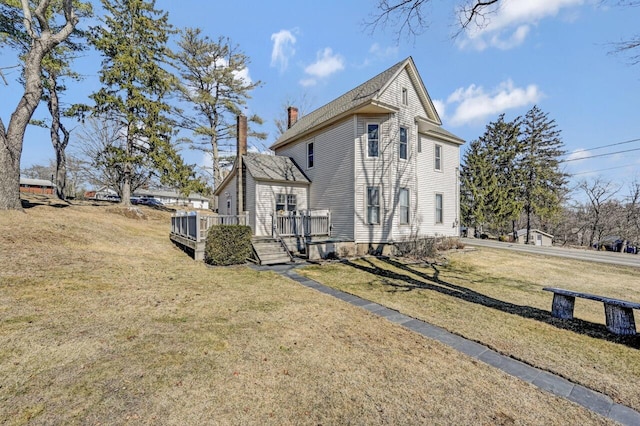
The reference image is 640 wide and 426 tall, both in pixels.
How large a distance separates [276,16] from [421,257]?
12868 millimetres

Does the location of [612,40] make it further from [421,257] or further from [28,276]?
[28,276]

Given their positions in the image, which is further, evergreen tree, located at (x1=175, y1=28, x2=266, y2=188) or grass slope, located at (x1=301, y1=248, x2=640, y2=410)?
evergreen tree, located at (x1=175, y1=28, x2=266, y2=188)

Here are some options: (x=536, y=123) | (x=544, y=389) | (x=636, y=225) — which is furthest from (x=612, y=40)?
(x=636, y=225)

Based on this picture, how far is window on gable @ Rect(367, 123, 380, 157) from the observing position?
13.6 meters

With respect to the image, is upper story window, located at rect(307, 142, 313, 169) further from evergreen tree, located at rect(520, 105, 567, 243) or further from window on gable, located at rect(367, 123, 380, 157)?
evergreen tree, located at rect(520, 105, 567, 243)

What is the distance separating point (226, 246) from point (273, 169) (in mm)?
6833

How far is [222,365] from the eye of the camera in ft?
11.7

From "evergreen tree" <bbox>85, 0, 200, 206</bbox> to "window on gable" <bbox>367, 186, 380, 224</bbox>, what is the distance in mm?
12722

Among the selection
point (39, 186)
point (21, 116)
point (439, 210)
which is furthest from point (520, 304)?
point (39, 186)

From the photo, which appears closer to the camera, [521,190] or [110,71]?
[110,71]

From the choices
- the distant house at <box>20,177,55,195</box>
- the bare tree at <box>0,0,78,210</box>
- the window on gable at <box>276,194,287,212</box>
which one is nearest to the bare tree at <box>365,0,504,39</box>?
the window on gable at <box>276,194,287,212</box>

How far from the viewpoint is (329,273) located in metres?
9.72

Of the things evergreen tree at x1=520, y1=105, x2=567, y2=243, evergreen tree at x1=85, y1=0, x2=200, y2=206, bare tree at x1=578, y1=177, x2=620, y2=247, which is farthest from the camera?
bare tree at x1=578, y1=177, x2=620, y2=247

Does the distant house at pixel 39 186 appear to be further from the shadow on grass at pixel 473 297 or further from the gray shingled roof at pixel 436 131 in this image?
the shadow on grass at pixel 473 297
